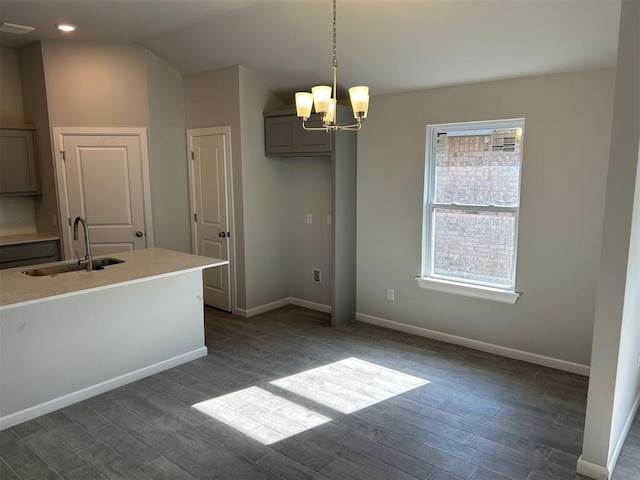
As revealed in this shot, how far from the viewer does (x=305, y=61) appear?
14.0ft

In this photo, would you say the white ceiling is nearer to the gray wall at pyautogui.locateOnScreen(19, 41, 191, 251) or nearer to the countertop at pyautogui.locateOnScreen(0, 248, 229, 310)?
the gray wall at pyautogui.locateOnScreen(19, 41, 191, 251)

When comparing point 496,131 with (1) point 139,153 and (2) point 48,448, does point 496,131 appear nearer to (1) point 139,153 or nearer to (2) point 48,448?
(1) point 139,153

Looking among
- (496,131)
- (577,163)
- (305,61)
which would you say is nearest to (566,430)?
(577,163)

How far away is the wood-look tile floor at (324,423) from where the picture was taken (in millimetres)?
2545

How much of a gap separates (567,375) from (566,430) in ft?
2.82

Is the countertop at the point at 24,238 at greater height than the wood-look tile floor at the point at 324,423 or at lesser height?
greater

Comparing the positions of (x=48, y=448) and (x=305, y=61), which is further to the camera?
(x=305, y=61)

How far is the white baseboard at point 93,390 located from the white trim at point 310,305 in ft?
5.31

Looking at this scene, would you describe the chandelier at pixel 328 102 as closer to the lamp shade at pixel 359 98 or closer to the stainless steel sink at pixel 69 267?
the lamp shade at pixel 359 98

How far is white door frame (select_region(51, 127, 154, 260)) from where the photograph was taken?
478cm

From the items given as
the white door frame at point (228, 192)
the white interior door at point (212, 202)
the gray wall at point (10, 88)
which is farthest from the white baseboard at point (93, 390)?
the gray wall at point (10, 88)

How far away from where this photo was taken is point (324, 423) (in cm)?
298

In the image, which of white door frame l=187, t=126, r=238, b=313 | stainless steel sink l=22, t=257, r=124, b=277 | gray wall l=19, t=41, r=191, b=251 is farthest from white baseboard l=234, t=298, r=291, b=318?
stainless steel sink l=22, t=257, r=124, b=277

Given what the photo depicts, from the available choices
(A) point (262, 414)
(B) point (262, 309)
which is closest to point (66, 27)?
(B) point (262, 309)
